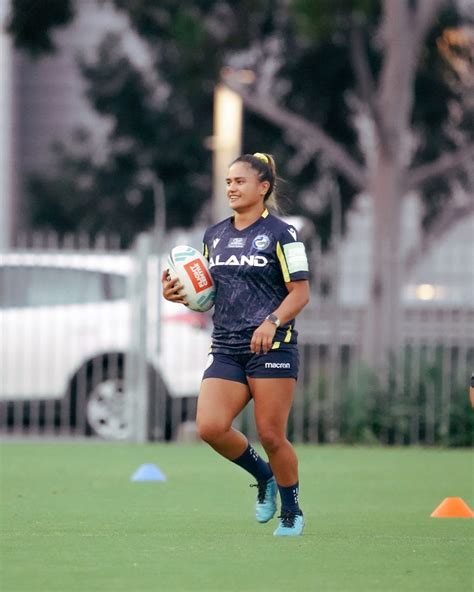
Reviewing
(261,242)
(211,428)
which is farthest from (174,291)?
(211,428)

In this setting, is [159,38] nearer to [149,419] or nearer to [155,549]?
[149,419]

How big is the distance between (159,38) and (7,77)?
905cm

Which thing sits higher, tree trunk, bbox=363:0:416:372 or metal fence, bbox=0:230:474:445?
tree trunk, bbox=363:0:416:372

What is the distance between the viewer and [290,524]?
8586 mm

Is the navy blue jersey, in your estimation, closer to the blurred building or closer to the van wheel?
the van wheel

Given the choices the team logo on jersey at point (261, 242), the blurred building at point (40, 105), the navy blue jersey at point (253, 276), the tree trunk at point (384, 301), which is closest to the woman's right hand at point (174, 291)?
the navy blue jersey at point (253, 276)

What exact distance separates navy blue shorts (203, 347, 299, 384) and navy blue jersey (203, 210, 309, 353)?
0.04 meters

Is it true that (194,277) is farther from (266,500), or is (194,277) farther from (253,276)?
(266,500)

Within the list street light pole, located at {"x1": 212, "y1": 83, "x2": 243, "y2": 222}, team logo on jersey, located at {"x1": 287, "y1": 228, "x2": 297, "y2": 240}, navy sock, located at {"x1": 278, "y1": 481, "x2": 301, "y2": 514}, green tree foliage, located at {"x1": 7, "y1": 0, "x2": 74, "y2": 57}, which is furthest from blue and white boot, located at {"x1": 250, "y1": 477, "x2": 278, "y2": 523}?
green tree foliage, located at {"x1": 7, "y1": 0, "x2": 74, "y2": 57}

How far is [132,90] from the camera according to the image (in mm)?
27203

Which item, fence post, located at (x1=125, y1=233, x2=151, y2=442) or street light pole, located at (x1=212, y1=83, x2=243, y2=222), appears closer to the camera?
fence post, located at (x1=125, y1=233, x2=151, y2=442)

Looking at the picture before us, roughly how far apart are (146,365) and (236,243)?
27.1 ft

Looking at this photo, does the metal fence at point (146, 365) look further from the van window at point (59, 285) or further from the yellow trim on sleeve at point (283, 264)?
the yellow trim on sleeve at point (283, 264)

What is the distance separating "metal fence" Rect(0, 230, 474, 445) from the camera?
16.7m
